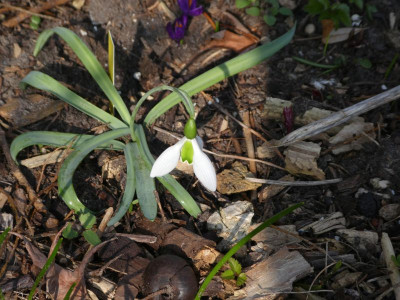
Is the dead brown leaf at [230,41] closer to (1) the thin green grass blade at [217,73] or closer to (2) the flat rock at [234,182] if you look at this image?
(1) the thin green grass blade at [217,73]

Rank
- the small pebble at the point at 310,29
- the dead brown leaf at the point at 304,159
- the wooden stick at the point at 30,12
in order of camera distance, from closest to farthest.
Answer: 1. the dead brown leaf at the point at 304,159
2. the wooden stick at the point at 30,12
3. the small pebble at the point at 310,29

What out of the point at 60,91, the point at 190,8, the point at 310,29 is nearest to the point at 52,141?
the point at 60,91

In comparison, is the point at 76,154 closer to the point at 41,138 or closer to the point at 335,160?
the point at 41,138

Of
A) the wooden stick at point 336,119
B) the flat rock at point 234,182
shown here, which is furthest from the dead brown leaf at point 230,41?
the flat rock at point 234,182

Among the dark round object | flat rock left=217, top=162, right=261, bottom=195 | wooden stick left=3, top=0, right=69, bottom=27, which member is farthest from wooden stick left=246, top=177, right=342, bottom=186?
wooden stick left=3, top=0, right=69, bottom=27

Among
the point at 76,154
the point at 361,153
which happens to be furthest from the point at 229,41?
the point at 76,154

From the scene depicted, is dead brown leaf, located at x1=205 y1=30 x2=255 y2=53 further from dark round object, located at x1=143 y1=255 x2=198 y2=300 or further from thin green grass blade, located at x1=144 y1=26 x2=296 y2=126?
dark round object, located at x1=143 y1=255 x2=198 y2=300

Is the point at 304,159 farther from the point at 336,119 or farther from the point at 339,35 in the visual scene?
the point at 339,35
